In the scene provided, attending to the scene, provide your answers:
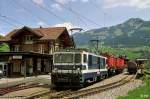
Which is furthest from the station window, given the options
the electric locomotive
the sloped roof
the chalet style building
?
the electric locomotive

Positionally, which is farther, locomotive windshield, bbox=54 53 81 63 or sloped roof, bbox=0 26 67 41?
sloped roof, bbox=0 26 67 41

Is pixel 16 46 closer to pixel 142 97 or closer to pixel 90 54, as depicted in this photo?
pixel 90 54

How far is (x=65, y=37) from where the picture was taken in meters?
64.5

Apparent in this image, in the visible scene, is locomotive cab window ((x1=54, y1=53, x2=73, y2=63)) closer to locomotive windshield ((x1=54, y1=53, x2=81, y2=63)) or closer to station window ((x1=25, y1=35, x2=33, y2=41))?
locomotive windshield ((x1=54, y1=53, x2=81, y2=63))

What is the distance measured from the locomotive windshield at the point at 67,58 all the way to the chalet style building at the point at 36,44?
2519cm

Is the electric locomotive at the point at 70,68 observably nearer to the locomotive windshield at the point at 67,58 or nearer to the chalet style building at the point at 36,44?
the locomotive windshield at the point at 67,58

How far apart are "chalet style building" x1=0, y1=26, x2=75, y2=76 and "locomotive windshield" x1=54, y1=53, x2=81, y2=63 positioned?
25.2 m

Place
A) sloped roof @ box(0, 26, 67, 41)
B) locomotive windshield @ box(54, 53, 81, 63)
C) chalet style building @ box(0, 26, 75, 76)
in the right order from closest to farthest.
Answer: locomotive windshield @ box(54, 53, 81, 63) < chalet style building @ box(0, 26, 75, 76) < sloped roof @ box(0, 26, 67, 41)

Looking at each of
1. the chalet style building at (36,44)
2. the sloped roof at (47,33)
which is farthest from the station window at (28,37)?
the sloped roof at (47,33)

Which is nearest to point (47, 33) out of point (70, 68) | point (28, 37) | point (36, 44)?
point (36, 44)

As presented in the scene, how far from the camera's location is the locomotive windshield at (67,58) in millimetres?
27656

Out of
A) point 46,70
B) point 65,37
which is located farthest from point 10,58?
point 65,37

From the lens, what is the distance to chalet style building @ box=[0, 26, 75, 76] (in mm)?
54156

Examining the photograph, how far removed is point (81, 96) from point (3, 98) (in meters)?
4.59
